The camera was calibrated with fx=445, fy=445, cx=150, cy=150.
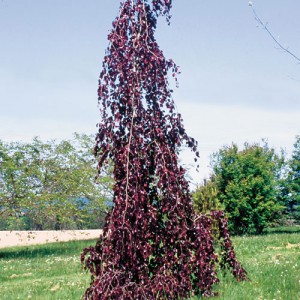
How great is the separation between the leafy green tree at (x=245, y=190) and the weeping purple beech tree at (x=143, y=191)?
18.1 meters

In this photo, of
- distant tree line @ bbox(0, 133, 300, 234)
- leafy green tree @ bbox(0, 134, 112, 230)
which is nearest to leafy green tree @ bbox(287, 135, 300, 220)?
distant tree line @ bbox(0, 133, 300, 234)

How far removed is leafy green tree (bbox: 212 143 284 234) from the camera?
23766 millimetres

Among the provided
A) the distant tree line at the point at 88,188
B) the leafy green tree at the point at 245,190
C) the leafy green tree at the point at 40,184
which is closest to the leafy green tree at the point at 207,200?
the distant tree line at the point at 88,188

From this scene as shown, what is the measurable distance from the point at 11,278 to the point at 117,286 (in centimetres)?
755

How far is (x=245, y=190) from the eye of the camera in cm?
2380

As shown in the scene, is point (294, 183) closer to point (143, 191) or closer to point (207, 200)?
point (207, 200)

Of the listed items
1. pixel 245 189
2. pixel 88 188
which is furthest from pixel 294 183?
pixel 88 188

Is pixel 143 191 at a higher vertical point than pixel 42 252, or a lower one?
higher

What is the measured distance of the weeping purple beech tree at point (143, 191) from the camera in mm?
5090

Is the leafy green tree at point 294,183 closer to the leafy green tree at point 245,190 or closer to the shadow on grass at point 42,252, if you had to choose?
the leafy green tree at point 245,190

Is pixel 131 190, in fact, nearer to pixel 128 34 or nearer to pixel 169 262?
pixel 169 262

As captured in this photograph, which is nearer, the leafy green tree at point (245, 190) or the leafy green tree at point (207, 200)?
the leafy green tree at point (207, 200)

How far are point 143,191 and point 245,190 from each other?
1942 cm

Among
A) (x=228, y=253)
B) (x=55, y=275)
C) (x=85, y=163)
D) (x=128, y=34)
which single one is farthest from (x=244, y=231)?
(x=128, y=34)
